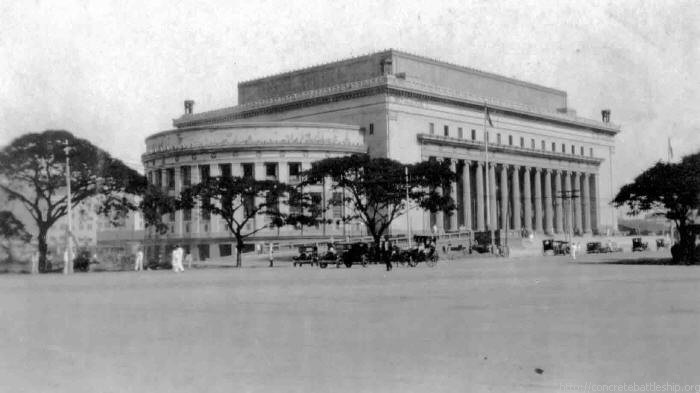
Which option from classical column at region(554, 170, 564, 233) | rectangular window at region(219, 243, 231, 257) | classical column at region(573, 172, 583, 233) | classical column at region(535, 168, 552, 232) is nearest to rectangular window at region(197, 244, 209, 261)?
rectangular window at region(219, 243, 231, 257)

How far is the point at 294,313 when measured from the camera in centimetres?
1658

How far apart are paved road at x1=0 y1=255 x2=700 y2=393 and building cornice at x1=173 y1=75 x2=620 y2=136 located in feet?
228

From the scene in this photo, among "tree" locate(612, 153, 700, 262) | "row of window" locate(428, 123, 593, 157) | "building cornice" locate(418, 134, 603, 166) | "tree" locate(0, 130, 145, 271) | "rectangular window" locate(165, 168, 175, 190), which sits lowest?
"tree" locate(612, 153, 700, 262)

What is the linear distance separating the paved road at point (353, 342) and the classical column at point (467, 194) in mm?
74508

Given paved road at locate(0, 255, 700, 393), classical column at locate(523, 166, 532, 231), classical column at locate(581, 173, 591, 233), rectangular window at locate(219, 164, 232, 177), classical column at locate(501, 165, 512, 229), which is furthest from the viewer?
classical column at locate(581, 173, 591, 233)

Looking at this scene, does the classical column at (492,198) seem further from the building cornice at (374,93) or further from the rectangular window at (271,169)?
the rectangular window at (271,169)

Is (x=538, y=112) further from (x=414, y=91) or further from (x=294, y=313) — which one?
(x=294, y=313)

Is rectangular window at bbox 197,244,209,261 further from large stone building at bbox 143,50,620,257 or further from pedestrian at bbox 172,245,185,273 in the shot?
pedestrian at bbox 172,245,185,273

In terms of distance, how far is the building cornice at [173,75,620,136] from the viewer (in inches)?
3516

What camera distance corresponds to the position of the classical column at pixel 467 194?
313 feet

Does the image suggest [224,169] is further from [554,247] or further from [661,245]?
[661,245]

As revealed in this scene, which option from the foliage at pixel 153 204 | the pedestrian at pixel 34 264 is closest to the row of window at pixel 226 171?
the foliage at pixel 153 204

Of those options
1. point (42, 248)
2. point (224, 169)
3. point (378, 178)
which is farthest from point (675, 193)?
point (224, 169)

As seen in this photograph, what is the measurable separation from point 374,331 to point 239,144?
2844 inches
